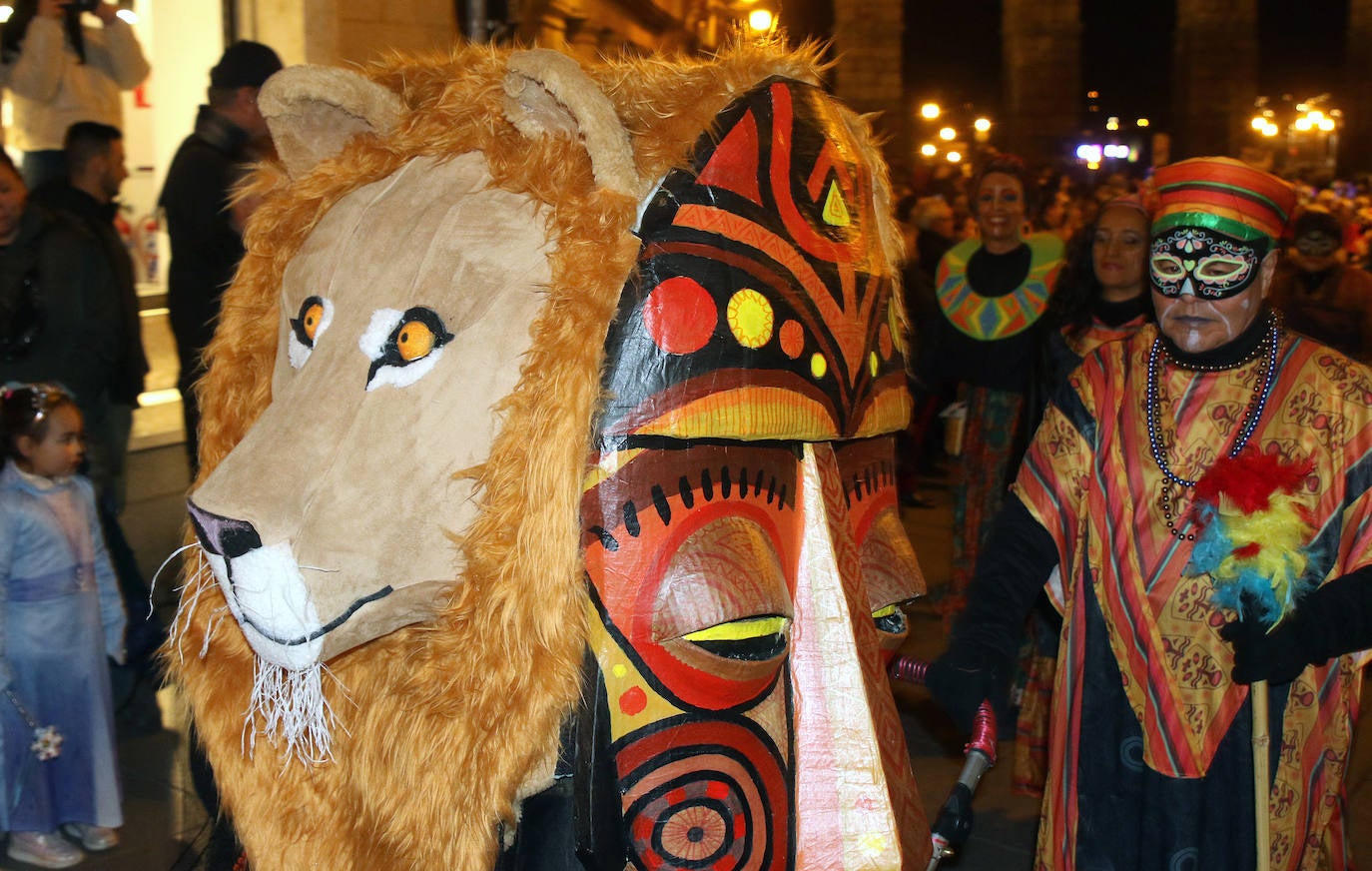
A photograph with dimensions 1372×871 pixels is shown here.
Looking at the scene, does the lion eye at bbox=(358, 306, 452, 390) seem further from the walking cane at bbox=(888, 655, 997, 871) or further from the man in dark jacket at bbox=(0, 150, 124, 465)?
the man in dark jacket at bbox=(0, 150, 124, 465)

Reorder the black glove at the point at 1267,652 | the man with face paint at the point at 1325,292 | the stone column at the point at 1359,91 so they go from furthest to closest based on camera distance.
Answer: the stone column at the point at 1359,91 → the man with face paint at the point at 1325,292 → the black glove at the point at 1267,652

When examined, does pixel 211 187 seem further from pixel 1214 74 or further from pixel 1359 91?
pixel 1214 74

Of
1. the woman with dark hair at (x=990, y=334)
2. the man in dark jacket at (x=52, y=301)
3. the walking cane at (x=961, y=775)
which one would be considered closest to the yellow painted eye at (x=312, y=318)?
the walking cane at (x=961, y=775)

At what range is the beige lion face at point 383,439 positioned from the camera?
1.82 metres

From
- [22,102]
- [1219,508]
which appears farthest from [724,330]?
[22,102]

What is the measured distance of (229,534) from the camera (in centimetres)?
180

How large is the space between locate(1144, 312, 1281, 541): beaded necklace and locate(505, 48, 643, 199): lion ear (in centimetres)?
124

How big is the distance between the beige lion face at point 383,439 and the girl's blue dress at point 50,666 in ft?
7.28

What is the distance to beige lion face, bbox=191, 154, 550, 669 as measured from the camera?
1.82 metres

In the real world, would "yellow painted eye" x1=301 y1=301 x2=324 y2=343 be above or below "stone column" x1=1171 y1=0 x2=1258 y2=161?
below

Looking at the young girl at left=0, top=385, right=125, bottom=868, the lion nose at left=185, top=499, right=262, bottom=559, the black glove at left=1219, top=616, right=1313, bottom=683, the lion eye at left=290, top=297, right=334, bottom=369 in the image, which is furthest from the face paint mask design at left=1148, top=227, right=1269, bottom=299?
the young girl at left=0, top=385, right=125, bottom=868

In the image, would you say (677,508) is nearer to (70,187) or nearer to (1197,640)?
(1197,640)

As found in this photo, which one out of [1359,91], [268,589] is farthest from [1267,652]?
[1359,91]

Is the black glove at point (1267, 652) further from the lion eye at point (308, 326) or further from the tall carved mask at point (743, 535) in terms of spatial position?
the lion eye at point (308, 326)
